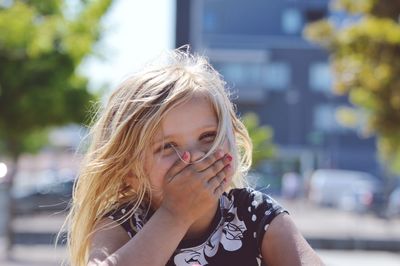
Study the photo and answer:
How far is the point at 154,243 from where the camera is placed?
1.44 metres

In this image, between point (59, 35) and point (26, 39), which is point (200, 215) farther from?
point (59, 35)

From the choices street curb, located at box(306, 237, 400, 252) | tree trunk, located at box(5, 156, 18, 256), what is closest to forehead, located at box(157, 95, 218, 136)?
tree trunk, located at box(5, 156, 18, 256)

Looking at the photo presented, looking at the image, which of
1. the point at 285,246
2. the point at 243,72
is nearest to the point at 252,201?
the point at 285,246

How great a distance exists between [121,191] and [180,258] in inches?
8.5

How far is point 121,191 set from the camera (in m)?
1.66

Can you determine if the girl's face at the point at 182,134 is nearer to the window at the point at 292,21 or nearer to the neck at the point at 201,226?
the neck at the point at 201,226

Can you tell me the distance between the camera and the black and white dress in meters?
1.53

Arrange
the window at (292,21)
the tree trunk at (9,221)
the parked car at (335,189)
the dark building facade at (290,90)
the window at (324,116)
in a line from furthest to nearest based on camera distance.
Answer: the window at (292,21), the window at (324,116), the dark building facade at (290,90), the parked car at (335,189), the tree trunk at (9,221)

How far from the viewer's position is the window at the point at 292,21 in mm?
58906

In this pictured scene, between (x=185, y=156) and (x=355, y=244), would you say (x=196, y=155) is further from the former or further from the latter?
(x=355, y=244)

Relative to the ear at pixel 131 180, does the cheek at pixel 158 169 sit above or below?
above

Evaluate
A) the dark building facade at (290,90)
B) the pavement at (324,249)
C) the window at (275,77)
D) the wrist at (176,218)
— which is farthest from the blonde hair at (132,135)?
→ the window at (275,77)

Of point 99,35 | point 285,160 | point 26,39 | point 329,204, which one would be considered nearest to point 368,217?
point 329,204

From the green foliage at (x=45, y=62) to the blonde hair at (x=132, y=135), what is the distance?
1351 cm
